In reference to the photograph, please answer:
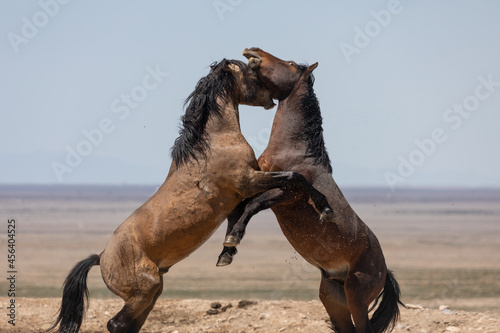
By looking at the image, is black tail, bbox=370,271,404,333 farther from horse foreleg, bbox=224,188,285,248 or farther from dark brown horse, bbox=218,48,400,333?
horse foreleg, bbox=224,188,285,248

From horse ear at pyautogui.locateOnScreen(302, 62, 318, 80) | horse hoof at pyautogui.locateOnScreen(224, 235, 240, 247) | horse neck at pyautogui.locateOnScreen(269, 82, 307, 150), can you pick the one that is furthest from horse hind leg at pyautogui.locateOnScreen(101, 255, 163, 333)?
horse ear at pyautogui.locateOnScreen(302, 62, 318, 80)

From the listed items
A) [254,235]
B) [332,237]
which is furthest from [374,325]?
[254,235]

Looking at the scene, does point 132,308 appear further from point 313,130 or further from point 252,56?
point 252,56

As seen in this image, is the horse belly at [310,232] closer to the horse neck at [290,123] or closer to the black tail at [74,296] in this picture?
the horse neck at [290,123]

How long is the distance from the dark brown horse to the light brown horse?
309 mm

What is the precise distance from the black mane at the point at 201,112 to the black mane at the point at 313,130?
0.82 m

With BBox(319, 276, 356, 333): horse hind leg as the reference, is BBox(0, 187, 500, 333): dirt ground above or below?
below

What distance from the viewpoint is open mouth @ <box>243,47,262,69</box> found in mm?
6891

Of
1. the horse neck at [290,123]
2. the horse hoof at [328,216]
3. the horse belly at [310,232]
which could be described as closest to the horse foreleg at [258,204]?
the horse belly at [310,232]

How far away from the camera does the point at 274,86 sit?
7000 millimetres

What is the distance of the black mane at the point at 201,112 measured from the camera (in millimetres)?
6660

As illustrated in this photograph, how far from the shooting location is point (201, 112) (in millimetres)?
6699

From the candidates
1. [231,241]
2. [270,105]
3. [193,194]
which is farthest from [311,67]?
[231,241]

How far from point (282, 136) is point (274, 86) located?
522 millimetres
